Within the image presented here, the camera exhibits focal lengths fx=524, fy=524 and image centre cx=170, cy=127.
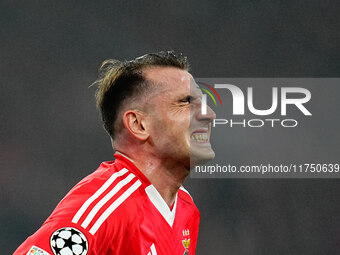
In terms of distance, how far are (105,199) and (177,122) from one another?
0.48m

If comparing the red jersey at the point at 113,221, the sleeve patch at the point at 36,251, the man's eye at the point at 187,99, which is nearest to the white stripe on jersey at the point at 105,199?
the red jersey at the point at 113,221

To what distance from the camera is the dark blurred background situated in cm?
688

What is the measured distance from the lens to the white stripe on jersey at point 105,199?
6.37 ft

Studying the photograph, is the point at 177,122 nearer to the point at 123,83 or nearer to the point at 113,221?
the point at 123,83

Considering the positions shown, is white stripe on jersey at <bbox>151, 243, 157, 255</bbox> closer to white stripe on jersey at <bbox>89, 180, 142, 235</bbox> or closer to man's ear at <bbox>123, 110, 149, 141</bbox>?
white stripe on jersey at <bbox>89, 180, 142, 235</bbox>

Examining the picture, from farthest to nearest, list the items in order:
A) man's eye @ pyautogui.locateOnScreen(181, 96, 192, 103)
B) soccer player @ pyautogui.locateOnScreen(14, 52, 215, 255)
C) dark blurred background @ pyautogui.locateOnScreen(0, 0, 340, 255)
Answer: dark blurred background @ pyautogui.locateOnScreen(0, 0, 340, 255), man's eye @ pyautogui.locateOnScreen(181, 96, 192, 103), soccer player @ pyautogui.locateOnScreen(14, 52, 215, 255)

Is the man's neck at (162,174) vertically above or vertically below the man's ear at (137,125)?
below

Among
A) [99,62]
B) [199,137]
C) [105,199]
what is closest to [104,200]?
[105,199]

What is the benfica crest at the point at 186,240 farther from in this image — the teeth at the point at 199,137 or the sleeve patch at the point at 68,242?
the sleeve patch at the point at 68,242

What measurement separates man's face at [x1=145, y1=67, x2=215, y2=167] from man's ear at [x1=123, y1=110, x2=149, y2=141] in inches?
1.3

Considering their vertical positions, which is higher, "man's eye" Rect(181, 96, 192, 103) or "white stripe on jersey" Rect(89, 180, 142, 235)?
"man's eye" Rect(181, 96, 192, 103)

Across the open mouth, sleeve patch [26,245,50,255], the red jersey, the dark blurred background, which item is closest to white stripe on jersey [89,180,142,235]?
the red jersey

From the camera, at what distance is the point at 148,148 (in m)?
2.38

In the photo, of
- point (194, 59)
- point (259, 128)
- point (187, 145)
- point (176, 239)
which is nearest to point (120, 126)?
point (187, 145)
